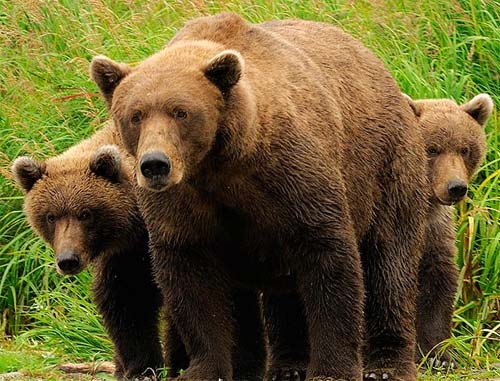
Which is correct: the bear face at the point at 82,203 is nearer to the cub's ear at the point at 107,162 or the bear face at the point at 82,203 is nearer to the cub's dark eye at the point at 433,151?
the cub's ear at the point at 107,162

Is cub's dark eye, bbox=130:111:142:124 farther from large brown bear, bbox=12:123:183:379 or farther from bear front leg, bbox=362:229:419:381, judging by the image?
bear front leg, bbox=362:229:419:381

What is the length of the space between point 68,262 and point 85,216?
398mm

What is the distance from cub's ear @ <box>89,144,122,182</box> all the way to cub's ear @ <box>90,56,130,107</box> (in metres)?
1.30

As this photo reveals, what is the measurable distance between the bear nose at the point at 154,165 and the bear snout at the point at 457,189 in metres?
2.89

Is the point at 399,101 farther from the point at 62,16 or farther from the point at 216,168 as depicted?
the point at 62,16

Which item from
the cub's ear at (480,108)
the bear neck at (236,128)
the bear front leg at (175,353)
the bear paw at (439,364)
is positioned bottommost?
the bear paw at (439,364)

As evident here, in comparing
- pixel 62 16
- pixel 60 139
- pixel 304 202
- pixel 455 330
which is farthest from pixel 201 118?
pixel 62 16

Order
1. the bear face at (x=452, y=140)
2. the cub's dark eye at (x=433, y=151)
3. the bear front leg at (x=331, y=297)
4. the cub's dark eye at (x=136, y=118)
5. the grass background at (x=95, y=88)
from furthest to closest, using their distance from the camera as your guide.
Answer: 1. the grass background at (x=95, y=88)
2. the cub's dark eye at (x=433, y=151)
3. the bear face at (x=452, y=140)
4. the bear front leg at (x=331, y=297)
5. the cub's dark eye at (x=136, y=118)

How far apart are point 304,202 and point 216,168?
49 centimetres

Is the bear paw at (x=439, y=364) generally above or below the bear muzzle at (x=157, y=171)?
below

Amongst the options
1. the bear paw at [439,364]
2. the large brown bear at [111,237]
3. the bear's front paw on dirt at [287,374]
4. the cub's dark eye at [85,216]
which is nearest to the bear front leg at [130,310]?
the large brown bear at [111,237]

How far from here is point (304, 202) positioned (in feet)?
19.7

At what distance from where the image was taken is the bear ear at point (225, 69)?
5613 mm

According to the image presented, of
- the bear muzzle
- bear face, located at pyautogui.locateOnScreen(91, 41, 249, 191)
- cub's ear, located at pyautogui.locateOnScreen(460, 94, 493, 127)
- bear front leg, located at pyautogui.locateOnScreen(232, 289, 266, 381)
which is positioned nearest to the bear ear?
bear face, located at pyautogui.locateOnScreen(91, 41, 249, 191)
